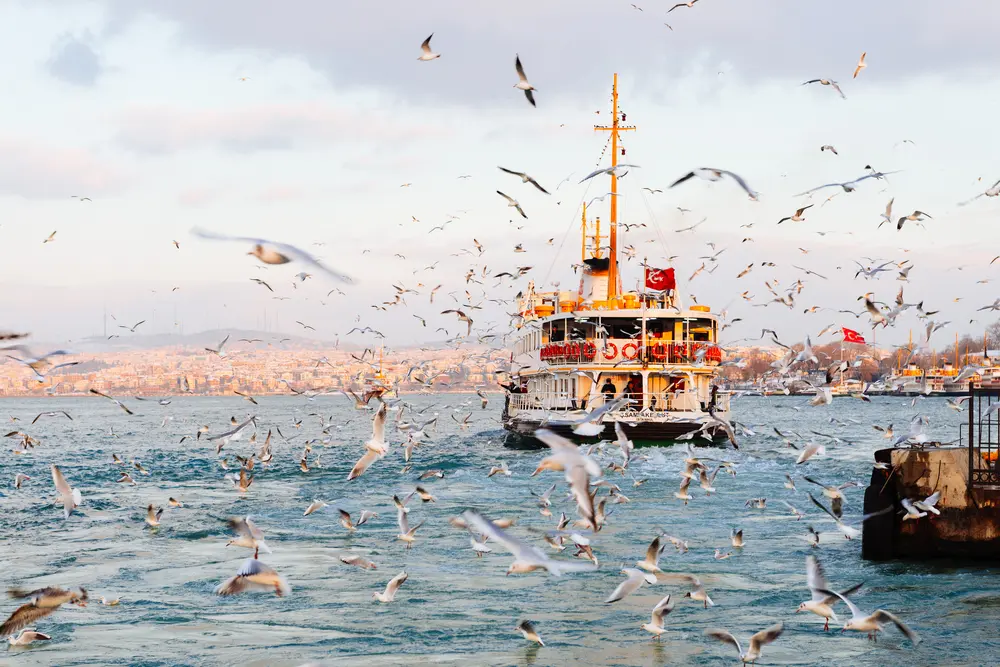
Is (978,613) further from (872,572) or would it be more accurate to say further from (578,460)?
(578,460)

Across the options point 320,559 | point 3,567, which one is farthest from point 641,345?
point 3,567

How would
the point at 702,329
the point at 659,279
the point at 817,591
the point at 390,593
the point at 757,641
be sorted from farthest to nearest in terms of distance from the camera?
1. the point at 659,279
2. the point at 702,329
3. the point at 390,593
4. the point at 757,641
5. the point at 817,591

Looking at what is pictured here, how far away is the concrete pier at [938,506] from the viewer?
18219 millimetres

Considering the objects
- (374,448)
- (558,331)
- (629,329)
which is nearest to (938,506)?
(374,448)

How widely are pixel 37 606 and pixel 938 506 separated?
1385 cm

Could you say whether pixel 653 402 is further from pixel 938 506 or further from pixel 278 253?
pixel 278 253

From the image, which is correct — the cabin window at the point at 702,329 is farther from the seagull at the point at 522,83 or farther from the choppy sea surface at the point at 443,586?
the seagull at the point at 522,83

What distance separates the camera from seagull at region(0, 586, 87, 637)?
12930 mm

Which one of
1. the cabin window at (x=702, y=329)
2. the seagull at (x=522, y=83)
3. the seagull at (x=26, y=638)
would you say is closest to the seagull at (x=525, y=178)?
the seagull at (x=522, y=83)

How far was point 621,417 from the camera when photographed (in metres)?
Answer: 41.5

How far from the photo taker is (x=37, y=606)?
13.7m

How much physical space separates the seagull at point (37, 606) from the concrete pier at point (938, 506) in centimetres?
1264

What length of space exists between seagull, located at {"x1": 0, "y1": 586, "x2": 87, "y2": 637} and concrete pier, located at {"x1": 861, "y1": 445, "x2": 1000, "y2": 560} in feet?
41.5

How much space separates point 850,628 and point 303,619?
24.9 feet
